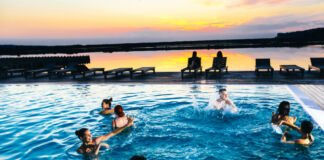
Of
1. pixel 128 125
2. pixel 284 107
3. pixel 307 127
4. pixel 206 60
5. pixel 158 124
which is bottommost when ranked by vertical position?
pixel 158 124

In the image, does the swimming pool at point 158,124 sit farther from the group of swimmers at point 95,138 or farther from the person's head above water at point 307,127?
the person's head above water at point 307,127

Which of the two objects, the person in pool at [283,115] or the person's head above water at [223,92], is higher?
the person's head above water at [223,92]

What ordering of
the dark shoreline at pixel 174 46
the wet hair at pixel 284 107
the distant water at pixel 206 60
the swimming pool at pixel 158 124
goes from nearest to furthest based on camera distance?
the swimming pool at pixel 158 124, the wet hair at pixel 284 107, the dark shoreline at pixel 174 46, the distant water at pixel 206 60

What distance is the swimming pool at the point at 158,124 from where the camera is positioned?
164 inches

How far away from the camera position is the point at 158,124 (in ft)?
18.7

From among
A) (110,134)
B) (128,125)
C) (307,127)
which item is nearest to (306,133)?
(307,127)

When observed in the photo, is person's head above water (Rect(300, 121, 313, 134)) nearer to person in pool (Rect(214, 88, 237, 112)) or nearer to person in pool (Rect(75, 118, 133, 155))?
person in pool (Rect(214, 88, 237, 112))

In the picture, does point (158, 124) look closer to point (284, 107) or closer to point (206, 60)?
point (284, 107)

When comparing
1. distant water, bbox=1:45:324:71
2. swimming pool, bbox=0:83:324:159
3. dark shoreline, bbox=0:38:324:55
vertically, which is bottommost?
swimming pool, bbox=0:83:324:159

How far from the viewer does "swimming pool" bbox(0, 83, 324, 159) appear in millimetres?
4176

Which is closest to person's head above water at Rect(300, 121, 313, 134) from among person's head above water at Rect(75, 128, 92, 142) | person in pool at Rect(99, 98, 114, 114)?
person's head above water at Rect(75, 128, 92, 142)

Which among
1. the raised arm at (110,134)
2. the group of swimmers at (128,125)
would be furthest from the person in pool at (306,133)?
the raised arm at (110,134)

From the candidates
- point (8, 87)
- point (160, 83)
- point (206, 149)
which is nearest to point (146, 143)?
point (206, 149)

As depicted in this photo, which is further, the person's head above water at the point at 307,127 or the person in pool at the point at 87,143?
the person's head above water at the point at 307,127
